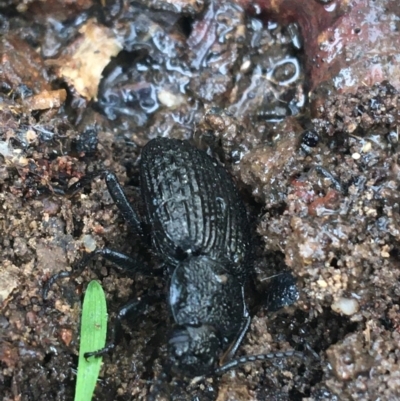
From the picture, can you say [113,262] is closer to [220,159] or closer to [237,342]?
[237,342]

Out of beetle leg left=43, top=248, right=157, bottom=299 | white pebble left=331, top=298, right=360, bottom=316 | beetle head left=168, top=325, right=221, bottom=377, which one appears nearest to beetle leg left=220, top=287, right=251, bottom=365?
beetle head left=168, top=325, right=221, bottom=377

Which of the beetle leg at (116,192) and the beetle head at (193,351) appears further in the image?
the beetle leg at (116,192)

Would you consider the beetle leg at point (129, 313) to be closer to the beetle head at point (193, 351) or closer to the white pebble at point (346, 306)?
the beetle head at point (193, 351)

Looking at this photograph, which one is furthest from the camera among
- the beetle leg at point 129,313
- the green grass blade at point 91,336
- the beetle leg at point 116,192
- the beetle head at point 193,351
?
the beetle leg at point 116,192

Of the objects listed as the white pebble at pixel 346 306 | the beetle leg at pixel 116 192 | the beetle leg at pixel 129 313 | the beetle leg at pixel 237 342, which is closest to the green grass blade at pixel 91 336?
the beetle leg at pixel 129 313

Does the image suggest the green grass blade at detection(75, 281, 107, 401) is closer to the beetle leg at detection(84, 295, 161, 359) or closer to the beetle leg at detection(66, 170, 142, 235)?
the beetle leg at detection(84, 295, 161, 359)

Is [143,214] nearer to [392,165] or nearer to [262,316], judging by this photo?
[262,316]

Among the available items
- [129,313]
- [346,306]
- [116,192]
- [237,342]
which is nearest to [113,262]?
[129,313]
